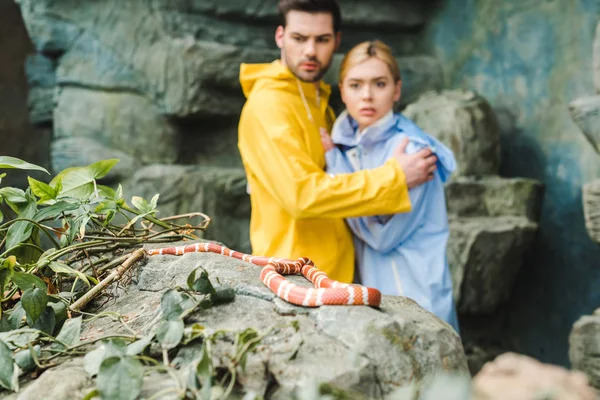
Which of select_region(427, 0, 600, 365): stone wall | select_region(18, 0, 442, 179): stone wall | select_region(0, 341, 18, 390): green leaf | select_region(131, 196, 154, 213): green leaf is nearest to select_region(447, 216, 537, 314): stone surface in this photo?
select_region(427, 0, 600, 365): stone wall

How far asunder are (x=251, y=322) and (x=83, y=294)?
528 mm

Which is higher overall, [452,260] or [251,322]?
[251,322]

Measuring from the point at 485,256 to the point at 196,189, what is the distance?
181 centimetres

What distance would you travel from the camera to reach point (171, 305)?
114cm

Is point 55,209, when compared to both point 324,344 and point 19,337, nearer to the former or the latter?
point 19,337

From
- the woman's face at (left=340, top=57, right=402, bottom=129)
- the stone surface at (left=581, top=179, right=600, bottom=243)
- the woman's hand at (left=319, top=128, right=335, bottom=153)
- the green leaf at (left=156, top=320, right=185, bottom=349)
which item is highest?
the woman's face at (left=340, top=57, right=402, bottom=129)

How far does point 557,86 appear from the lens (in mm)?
4055

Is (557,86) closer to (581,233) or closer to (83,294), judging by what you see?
(581,233)

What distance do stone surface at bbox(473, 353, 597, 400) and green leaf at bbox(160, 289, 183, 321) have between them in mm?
610

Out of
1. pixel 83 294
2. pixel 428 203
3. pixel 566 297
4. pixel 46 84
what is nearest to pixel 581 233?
pixel 566 297

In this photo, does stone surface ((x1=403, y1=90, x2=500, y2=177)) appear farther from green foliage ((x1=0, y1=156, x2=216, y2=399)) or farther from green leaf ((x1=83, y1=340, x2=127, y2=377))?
green leaf ((x1=83, y1=340, x2=127, y2=377))

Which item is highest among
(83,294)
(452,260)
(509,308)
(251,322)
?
(251,322)

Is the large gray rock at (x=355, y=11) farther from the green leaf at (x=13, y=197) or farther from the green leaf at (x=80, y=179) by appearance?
the green leaf at (x=13, y=197)

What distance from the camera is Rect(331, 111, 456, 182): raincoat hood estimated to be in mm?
2342
